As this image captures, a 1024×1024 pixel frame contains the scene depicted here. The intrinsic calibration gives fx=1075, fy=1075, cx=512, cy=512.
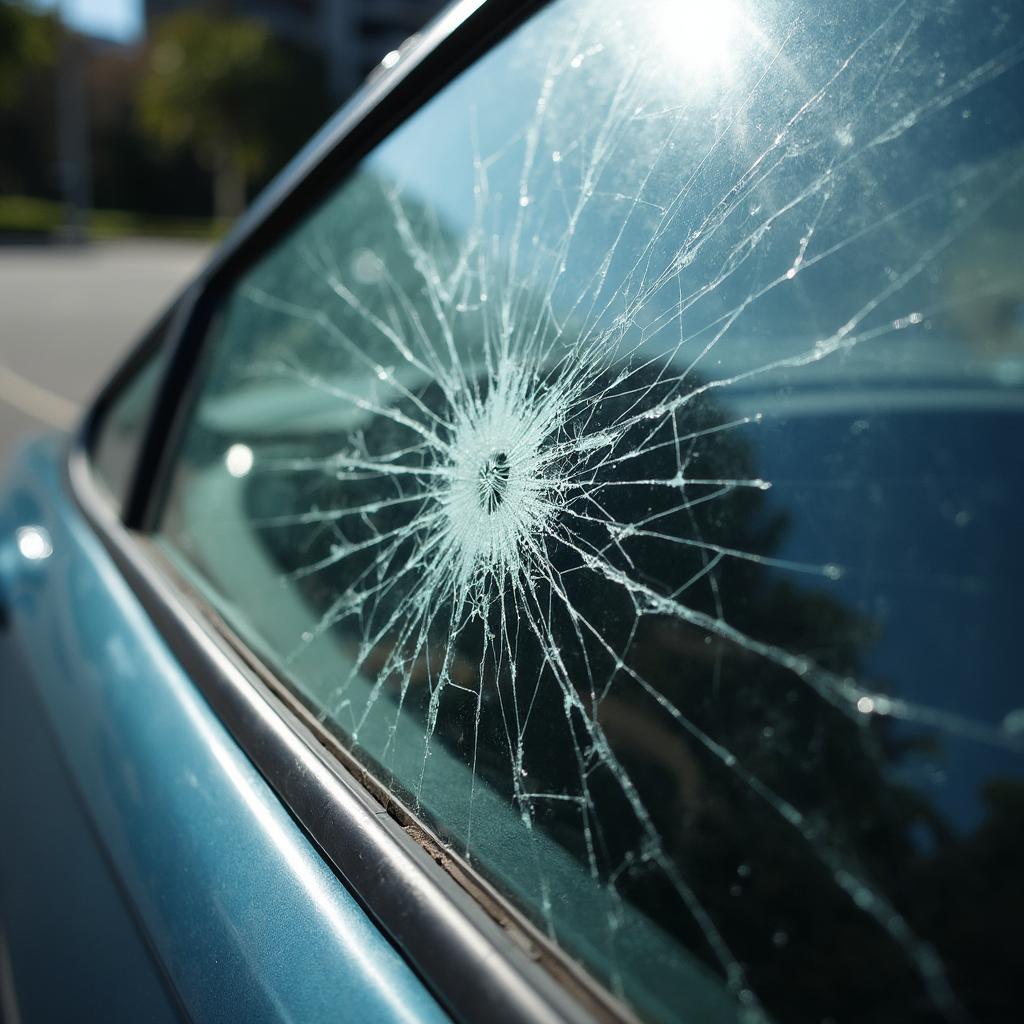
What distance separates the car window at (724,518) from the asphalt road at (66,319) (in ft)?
4.87

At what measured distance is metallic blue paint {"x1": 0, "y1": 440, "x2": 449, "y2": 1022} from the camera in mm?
974

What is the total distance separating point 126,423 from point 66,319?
1420 centimetres

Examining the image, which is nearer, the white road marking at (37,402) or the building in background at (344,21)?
the white road marking at (37,402)

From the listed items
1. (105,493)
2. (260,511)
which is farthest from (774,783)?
(105,493)

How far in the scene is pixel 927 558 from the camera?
2.33 ft

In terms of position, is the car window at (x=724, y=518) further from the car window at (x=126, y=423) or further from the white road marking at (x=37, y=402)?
the white road marking at (x=37, y=402)

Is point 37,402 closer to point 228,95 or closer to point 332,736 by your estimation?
point 332,736

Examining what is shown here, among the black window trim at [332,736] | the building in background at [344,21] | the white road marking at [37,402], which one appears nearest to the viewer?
the black window trim at [332,736]

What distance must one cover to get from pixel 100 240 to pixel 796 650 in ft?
120

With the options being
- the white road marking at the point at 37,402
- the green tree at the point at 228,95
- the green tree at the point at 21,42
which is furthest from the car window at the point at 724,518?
the green tree at the point at 228,95

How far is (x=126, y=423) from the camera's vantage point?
8.16 feet

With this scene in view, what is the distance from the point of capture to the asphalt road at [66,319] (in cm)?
940

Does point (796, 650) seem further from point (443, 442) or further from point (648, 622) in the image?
point (443, 442)

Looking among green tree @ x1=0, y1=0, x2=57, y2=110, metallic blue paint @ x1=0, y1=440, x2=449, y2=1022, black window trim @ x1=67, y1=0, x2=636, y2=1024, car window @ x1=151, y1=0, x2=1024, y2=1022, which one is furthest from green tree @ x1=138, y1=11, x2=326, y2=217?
car window @ x1=151, y1=0, x2=1024, y2=1022
